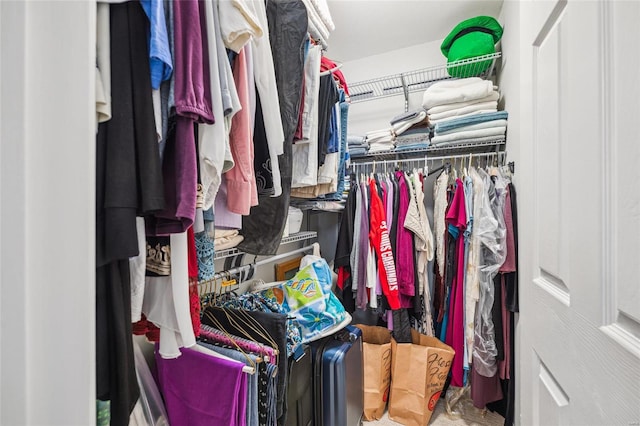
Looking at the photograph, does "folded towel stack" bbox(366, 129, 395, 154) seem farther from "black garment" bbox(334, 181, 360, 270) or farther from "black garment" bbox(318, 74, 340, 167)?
"black garment" bbox(318, 74, 340, 167)

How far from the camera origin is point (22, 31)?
1.11 ft

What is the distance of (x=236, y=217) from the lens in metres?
0.73

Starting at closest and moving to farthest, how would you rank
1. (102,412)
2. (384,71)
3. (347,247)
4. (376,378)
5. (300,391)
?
1. (102,412)
2. (300,391)
3. (376,378)
4. (347,247)
5. (384,71)

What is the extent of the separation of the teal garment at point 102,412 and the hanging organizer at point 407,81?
1995mm

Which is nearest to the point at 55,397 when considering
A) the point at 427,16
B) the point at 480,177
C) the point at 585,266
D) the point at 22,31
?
the point at 22,31

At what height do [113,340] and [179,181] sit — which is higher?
[179,181]

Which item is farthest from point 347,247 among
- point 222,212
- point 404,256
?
point 222,212

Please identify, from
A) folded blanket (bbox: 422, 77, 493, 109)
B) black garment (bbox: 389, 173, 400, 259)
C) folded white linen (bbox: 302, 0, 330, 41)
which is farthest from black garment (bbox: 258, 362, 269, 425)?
folded blanket (bbox: 422, 77, 493, 109)

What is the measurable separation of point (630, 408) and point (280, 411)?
0.84 metres

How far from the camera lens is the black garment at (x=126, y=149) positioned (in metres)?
0.41

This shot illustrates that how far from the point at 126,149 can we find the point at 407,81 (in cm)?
212

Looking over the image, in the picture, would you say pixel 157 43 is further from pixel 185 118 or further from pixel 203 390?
pixel 203 390

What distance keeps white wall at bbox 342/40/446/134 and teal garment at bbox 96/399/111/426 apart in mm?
2206

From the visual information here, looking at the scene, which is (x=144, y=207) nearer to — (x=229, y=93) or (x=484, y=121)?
(x=229, y=93)
